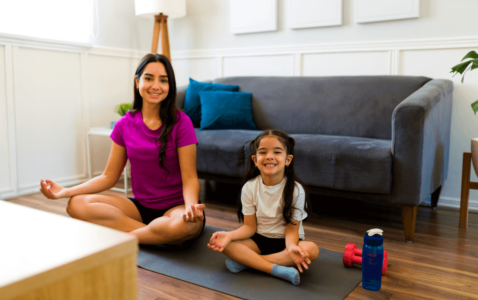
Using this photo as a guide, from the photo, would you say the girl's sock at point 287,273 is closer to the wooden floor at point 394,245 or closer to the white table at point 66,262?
the wooden floor at point 394,245

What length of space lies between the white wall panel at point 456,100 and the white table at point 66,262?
8.61 ft

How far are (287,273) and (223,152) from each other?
1055mm

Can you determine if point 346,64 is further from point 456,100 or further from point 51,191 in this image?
point 51,191

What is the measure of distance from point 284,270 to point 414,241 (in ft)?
2.70

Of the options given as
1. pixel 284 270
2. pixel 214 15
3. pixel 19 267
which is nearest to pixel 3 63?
pixel 214 15

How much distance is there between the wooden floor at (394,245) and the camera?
1428mm

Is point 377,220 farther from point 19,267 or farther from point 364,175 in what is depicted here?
point 19,267

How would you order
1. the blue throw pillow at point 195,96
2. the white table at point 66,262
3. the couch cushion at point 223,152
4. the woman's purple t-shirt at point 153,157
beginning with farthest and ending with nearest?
1. the blue throw pillow at point 195,96
2. the couch cushion at point 223,152
3. the woman's purple t-shirt at point 153,157
4. the white table at point 66,262

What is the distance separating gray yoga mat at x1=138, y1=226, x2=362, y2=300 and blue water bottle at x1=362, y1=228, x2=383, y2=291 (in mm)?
67

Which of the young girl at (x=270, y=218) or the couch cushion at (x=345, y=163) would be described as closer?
the young girl at (x=270, y=218)

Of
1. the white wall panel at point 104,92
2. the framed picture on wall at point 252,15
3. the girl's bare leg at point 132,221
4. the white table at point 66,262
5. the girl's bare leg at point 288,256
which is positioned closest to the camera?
the white table at point 66,262

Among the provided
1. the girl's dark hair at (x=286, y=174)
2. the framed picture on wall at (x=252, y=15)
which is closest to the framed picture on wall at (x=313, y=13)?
the framed picture on wall at (x=252, y=15)

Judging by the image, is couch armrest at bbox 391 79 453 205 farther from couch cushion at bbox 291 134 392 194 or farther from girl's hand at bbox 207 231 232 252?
girl's hand at bbox 207 231 232 252

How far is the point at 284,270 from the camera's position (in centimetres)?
149
